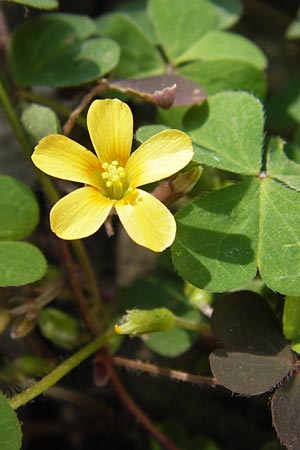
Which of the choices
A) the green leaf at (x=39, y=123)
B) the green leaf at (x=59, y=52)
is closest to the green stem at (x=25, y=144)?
the green leaf at (x=39, y=123)

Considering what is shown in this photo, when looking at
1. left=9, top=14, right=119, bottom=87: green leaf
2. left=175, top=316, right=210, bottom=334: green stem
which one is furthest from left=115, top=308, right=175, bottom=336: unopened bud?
left=9, top=14, right=119, bottom=87: green leaf

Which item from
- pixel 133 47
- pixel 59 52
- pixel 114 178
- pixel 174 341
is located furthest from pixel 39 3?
pixel 174 341

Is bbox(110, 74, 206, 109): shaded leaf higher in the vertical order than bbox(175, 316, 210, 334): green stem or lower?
higher

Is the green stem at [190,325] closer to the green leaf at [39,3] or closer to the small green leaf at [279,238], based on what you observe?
the small green leaf at [279,238]

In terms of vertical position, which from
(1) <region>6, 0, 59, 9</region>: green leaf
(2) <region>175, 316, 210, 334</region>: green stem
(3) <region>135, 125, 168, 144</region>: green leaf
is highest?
(1) <region>6, 0, 59, 9</region>: green leaf

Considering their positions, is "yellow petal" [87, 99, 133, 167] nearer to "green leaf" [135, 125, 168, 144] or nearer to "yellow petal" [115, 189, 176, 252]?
"green leaf" [135, 125, 168, 144]

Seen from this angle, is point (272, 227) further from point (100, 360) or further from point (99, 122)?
point (100, 360)

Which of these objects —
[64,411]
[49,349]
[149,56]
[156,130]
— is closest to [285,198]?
[156,130]
